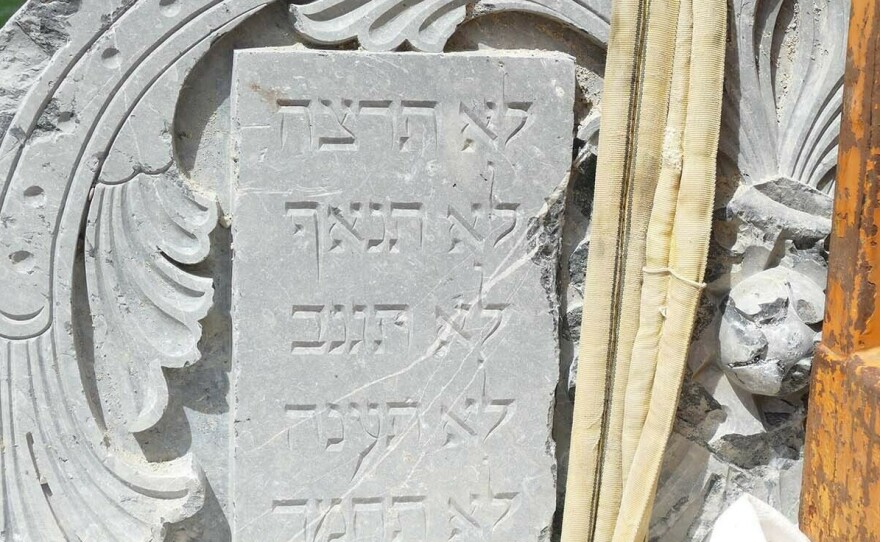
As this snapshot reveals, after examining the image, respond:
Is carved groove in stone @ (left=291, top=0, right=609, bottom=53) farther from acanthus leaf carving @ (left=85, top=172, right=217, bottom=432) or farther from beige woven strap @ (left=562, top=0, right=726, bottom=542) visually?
acanthus leaf carving @ (left=85, top=172, right=217, bottom=432)

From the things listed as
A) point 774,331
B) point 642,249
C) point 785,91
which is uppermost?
point 785,91

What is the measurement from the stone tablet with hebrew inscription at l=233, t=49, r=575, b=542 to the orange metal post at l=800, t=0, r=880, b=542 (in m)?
0.48

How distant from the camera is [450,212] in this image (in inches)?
61.7

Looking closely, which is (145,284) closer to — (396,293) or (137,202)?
(137,202)

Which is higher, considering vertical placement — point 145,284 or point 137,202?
point 137,202

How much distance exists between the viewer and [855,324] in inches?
49.1

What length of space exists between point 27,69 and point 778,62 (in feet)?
4.42

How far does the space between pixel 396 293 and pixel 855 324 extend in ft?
2.47

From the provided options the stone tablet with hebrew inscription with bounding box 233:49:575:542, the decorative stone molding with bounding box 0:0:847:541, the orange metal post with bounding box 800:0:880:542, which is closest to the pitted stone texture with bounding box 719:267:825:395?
the decorative stone molding with bounding box 0:0:847:541

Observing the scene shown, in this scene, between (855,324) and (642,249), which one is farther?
(642,249)

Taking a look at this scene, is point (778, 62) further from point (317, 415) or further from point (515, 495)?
point (317, 415)

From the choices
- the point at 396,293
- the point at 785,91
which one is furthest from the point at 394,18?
the point at 785,91

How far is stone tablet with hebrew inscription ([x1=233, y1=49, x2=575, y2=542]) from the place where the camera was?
1529mm

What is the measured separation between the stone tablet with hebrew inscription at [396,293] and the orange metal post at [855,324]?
1.56 ft
